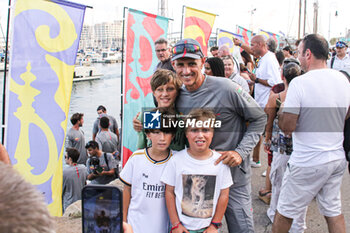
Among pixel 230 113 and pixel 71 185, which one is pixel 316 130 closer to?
pixel 230 113

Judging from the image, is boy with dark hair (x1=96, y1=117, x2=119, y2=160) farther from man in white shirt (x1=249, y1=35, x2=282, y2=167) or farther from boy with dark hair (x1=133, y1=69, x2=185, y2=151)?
boy with dark hair (x1=133, y1=69, x2=185, y2=151)

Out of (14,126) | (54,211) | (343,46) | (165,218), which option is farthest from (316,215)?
(343,46)

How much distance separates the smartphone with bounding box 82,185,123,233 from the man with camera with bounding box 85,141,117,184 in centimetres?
418

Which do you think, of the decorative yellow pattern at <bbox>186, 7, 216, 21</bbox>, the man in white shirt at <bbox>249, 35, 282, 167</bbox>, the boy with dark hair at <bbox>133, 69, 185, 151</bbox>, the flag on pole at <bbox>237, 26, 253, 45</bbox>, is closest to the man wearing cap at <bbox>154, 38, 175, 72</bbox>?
the man in white shirt at <bbox>249, 35, 282, 167</bbox>

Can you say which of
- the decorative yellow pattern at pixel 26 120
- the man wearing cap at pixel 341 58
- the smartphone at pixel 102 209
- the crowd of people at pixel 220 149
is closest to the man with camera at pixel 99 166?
the decorative yellow pattern at pixel 26 120

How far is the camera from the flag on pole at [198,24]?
6.82 metres

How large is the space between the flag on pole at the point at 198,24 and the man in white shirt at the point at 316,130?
449 cm

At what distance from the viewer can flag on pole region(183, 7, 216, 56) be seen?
22.4 ft

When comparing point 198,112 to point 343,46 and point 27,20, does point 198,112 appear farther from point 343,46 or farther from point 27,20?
point 343,46

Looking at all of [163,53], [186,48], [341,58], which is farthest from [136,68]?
[341,58]

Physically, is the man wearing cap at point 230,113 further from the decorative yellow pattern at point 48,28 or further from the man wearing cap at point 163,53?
the man wearing cap at point 163,53

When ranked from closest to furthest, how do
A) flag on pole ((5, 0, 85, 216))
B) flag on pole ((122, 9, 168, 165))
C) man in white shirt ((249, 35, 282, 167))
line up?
flag on pole ((5, 0, 85, 216)) → man in white shirt ((249, 35, 282, 167)) → flag on pole ((122, 9, 168, 165))

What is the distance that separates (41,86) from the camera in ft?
11.5

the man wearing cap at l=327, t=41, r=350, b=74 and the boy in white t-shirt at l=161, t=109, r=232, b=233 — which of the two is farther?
the man wearing cap at l=327, t=41, r=350, b=74
